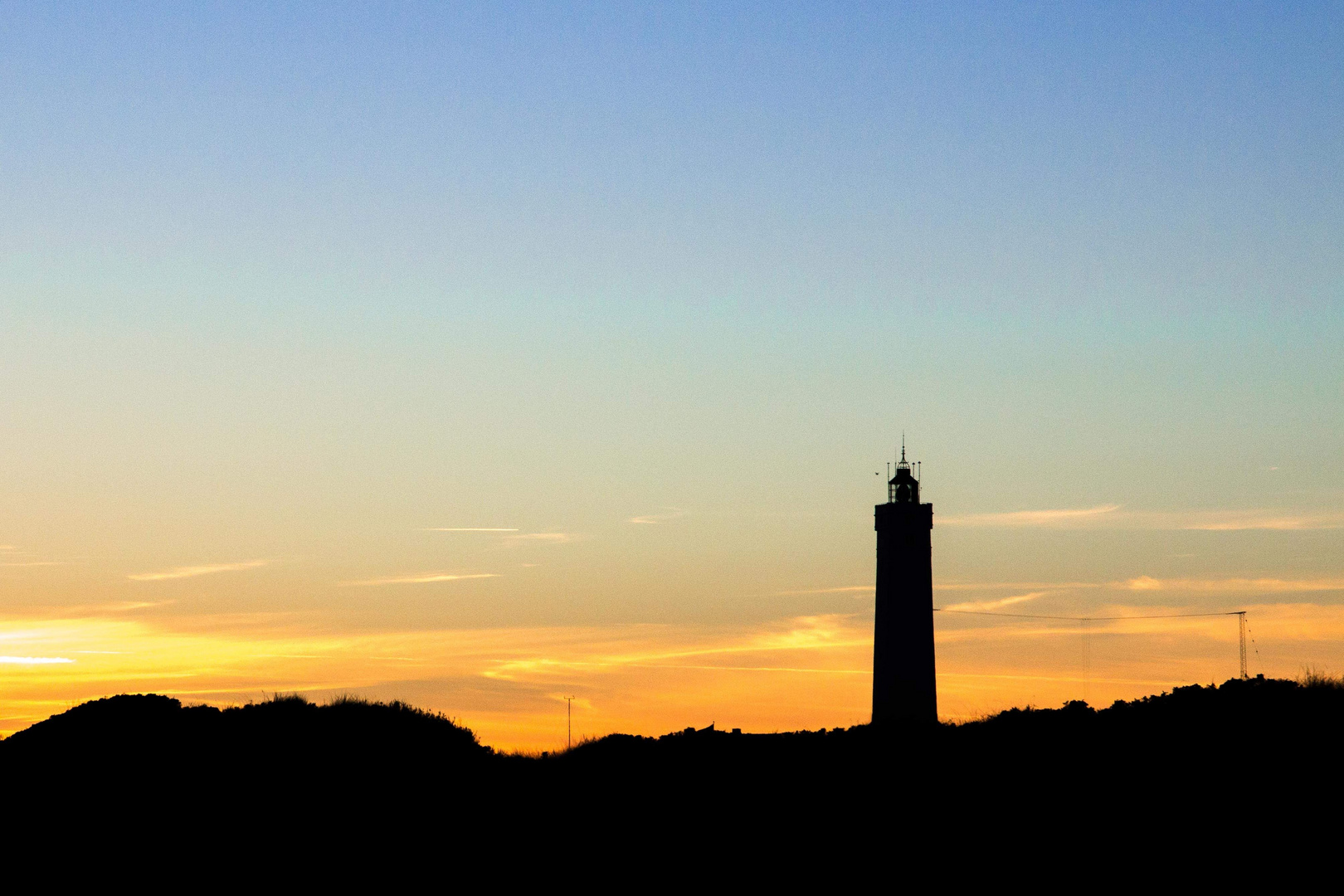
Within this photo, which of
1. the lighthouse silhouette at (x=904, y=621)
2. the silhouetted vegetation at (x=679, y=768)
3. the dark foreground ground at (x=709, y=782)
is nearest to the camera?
the dark foreground ground at (x=709, y=782)

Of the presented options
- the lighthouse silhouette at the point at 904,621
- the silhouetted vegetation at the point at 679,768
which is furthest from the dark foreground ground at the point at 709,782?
the lighthouse silhouette at the point at 904,621

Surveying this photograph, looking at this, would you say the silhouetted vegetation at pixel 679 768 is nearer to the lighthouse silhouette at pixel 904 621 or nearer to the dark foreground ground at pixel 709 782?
the dark foreground ground at pixel 709 782

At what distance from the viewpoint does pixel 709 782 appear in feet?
102

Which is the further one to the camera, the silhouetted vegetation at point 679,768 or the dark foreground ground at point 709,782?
the silhouetted vegetation at point 679,768

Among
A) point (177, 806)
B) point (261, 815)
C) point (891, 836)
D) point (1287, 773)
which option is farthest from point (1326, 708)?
point (177, 806)

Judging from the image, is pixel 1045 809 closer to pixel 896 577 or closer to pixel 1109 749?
pixel 1109 749

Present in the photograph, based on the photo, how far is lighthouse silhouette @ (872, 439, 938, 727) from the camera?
55.3m

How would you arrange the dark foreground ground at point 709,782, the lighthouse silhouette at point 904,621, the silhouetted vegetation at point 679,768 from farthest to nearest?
the lighthouse silhouette at point 904,621 < the silhouetted vegetation at point 679,768 < the dark foreground ground at point 709,782

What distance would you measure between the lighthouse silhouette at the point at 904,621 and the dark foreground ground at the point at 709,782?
18735 millimetres

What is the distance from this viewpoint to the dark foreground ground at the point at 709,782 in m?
26.6

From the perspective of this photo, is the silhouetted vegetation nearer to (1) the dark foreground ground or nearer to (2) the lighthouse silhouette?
(1) the dark foreground ground

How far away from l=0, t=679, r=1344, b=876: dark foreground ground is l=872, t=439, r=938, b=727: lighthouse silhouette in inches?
738

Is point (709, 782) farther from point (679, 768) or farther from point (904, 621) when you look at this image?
point (904, 621)

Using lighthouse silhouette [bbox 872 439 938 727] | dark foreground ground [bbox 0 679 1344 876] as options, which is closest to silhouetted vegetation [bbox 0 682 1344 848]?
dark foreground ground [bbox 0 679 1344 876]
